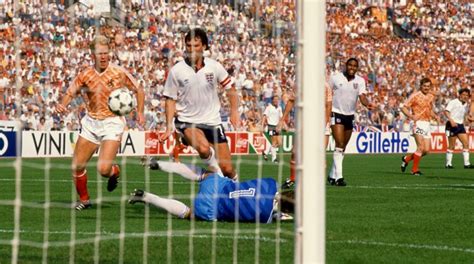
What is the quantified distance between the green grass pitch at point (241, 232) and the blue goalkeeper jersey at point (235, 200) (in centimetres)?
17

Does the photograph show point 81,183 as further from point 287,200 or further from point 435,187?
point 435,187

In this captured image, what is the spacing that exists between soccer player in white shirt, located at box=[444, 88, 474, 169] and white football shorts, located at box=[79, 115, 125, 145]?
1542cm

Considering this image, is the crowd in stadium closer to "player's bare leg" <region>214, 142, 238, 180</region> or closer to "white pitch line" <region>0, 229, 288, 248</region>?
"player's bare leg" <region>214, 142, 238, 180</region>

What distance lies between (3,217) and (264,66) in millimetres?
6276

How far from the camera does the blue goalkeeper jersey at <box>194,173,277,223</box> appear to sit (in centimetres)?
1139

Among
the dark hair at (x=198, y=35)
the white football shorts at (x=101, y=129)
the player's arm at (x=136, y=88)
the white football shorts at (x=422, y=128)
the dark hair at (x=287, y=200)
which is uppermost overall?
the dark hair at (x=198, y=35)

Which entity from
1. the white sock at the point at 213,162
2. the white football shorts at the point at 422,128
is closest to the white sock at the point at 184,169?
the white sock at the point at 213,162

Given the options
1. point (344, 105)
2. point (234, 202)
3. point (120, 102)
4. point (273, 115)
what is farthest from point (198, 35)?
point (273, 115)

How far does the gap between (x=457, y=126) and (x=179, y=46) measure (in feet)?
41.0

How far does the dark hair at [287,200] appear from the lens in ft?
37.4

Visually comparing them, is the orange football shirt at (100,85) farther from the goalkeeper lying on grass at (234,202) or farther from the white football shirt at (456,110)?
the white football shirt at (456,110)

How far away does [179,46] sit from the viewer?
715 inches

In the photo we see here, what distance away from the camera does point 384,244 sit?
9.80 m

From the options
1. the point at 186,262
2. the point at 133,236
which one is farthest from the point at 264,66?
the point at 186,262
